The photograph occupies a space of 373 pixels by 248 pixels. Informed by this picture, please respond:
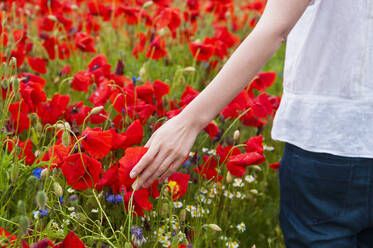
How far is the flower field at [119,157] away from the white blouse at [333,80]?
18cm

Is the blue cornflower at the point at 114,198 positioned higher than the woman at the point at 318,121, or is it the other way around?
the woman at the point at 318,121

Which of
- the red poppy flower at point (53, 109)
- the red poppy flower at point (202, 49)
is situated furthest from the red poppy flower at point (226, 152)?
the red poppy flower at point (202, 49)

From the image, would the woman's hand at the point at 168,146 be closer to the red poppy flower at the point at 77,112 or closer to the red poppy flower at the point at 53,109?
the red poppy flower at the point at 77,112

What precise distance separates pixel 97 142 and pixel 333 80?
0.66 metres

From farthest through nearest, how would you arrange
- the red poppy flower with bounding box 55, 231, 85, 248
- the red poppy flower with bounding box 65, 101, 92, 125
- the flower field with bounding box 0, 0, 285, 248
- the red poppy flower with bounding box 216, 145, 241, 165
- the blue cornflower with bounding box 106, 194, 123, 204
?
the red poppy flower with bounding box 65, 101, 92, 125
the red poppy flower with bounding box 216, 145, 241, 165
the blue cornflower with bounding box 106, 194, 123, 204
the flower field with bounding box 0, 0, 285, 248
the red poppy flower with bounding box 55, 231, 85, 248

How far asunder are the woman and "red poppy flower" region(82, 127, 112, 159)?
0.14 metres

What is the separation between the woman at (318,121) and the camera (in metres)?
1.05

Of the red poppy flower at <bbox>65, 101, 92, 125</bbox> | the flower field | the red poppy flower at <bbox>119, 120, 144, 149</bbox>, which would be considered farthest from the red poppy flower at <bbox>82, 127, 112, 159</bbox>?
the red poppy flower at <bbox>65, 101, 92, 125</bbox>

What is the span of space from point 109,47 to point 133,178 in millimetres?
2118

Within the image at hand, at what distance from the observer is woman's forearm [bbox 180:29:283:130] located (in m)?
1.01

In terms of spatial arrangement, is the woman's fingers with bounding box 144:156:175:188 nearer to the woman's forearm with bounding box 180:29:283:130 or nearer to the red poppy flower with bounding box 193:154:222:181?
the woman's forearm with bounding box 180:29:283:130

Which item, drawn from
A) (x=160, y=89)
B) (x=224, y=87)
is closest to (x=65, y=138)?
(x=224, y=87)

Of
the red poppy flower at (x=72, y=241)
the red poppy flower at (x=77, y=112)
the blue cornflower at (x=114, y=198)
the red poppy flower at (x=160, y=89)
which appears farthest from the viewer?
the red poppy flower at (x=160, y=89)

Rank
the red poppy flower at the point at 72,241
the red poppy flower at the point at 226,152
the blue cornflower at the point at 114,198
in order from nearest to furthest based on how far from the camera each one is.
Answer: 1. the red poppy flower at the point at 72,241
2. the blue cornflower at the point at 114,198
3. the red poppy flower at the point at 226,152
